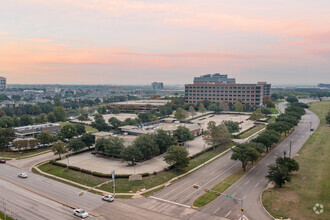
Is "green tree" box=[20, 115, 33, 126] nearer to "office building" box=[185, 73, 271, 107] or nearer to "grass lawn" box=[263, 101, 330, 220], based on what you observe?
"grass lawn" box=[263, 101, 330, 220]

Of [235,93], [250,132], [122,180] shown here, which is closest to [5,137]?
[122,180]

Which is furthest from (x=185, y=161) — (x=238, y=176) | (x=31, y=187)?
(x=31, y=187)

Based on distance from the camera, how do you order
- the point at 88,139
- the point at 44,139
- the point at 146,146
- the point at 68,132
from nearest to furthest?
the point at 146,146 → the point at 88,139 → the point at 44,139 → the point at 68,132

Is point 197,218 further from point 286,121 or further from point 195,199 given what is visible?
point 286,121

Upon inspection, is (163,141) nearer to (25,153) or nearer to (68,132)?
(68,132)

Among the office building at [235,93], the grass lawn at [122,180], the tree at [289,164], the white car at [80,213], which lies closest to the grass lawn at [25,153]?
the grass lawn at [122,180]

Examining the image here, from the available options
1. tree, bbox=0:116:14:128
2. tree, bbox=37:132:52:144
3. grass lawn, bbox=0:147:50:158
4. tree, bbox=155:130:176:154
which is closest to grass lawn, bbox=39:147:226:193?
tree, bbox=155:130:176:154

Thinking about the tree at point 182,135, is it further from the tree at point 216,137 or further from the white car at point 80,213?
the white car at point 80,213

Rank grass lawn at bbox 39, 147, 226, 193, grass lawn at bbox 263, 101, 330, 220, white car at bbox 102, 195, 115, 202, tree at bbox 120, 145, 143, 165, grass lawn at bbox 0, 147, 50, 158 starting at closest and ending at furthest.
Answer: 1. grass lawn at bbox 263, 101, 330, 220
2. white car at bbox 102, 195, 115, 202
3. grass lawn at bbox 39, 147, 226, 193
4. tree at bbox 120, 145, 143, 165
5. grass lawn at bbox 0, 147, 50, 158
